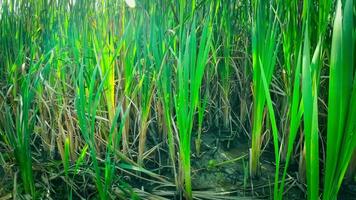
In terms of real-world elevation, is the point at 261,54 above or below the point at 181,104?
above

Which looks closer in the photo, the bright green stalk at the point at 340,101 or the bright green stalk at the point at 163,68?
the bright green stalk at the point at 340,101

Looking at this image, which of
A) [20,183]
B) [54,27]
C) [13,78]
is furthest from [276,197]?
[54,27]

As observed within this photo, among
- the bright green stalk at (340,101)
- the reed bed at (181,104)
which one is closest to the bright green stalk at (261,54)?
the reed bed at (181,104)

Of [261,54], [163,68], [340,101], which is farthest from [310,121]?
[163,68]

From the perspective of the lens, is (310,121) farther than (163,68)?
No

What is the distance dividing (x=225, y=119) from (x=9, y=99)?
0.88 m

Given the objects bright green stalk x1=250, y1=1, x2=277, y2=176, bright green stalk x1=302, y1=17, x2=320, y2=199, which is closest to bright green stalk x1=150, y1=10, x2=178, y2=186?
bright green stalk x1=250, y1=1, x2=277, y2=176

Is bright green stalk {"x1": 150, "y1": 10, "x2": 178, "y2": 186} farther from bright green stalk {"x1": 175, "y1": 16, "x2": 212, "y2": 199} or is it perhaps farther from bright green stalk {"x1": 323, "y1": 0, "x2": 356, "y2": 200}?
bright green stalk {"x1": 323, "y1": 0, "x2": 356, "y2": 200}

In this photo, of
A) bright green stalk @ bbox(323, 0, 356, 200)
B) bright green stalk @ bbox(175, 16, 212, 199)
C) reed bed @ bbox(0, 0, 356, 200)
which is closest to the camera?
bright green stalk @ bbox(323, 0, 356, 200)

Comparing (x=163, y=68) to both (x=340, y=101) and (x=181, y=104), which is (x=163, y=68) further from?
(x=340, y=101)

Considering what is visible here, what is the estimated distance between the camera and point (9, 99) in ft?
4.67

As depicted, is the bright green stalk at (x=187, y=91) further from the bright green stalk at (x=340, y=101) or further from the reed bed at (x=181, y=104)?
the bright green stalk at (x=340, y=101)

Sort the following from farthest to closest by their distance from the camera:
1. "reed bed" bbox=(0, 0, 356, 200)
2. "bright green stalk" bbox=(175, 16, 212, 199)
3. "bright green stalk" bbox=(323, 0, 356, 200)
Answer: "bright green stalk" bbox=(175, 16, 212, 199)
"reed bed" bbox=(0, 0, 356, 200)
"bright green stalk" bbox=(323, 0, 356, 200)

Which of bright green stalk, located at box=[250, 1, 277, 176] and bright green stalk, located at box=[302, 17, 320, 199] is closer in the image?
bright green stalk, located at box=[302, 17, 320, 199]
